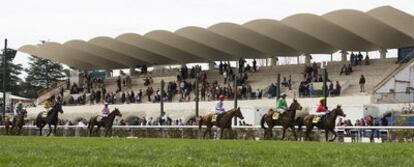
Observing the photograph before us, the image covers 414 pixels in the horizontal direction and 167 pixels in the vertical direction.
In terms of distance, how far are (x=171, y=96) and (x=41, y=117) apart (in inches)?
→ 657

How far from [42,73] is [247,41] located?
5939 cm

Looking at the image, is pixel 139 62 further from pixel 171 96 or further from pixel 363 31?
pixel 363 31

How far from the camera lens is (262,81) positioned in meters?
48.8

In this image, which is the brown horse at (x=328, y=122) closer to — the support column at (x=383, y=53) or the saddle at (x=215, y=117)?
the saddle at (x=215, y=117)

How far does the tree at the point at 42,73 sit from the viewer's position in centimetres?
10612

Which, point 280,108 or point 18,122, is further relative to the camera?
point 18,122

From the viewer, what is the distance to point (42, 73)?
349 ft

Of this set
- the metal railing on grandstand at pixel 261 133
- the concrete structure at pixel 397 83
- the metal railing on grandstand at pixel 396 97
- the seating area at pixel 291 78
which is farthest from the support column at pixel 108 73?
the metal railing on grandstand at pixel 396 97

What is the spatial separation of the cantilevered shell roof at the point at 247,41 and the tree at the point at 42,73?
38168 mm

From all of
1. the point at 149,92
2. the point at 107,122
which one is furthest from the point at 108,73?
the point at 107,122

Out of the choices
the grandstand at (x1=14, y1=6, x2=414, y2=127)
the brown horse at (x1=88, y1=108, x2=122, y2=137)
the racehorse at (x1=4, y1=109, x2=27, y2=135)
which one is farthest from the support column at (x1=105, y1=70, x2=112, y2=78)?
the brown horse at (x1=88, y1=108, x2=122, y2=137)

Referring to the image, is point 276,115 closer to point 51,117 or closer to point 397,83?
point 51,117

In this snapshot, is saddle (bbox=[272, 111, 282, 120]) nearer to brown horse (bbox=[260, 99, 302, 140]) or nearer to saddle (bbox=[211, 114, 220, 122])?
brown horse (bbox=[260, 99, 302, 140])

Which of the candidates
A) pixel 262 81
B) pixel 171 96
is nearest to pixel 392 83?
pixel 262 81
